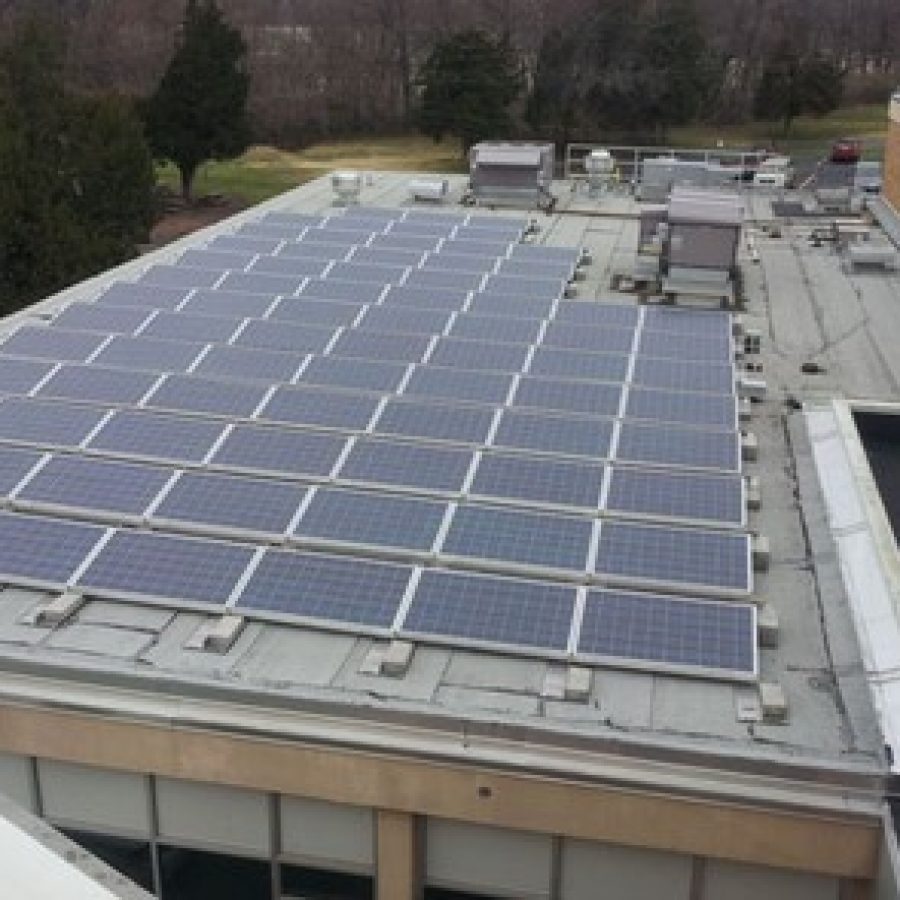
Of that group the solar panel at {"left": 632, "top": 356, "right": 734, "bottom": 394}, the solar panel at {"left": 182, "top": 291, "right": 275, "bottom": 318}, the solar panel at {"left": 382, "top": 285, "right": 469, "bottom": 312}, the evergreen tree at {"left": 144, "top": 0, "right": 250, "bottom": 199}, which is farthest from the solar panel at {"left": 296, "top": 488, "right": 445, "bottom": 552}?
the evergreen tree at {"left": 144, "top": 0, "right": 250, "bottom": 199}

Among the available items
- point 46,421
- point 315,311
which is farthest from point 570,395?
point 46,421

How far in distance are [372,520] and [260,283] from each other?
1174 cm

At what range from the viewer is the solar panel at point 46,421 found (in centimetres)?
1562

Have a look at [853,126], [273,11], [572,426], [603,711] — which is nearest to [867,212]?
[572,426]

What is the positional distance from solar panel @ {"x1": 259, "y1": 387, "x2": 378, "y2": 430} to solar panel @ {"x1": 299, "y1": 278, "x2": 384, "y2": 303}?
560 cm

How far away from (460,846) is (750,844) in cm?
278

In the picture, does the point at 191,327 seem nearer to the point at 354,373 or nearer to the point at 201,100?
the point at 354,373

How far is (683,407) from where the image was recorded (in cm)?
1723

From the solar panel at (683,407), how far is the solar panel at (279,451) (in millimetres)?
4735

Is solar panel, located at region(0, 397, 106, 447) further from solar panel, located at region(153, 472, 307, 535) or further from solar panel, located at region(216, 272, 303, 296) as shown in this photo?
solar panel, located at region(216, 272, 303, 296)

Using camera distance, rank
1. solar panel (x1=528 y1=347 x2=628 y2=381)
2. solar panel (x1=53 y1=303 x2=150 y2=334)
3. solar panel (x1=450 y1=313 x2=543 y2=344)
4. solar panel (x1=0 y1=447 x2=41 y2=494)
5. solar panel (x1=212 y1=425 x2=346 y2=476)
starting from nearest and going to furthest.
A: solar panel (x1=0 y1=447 x2=41 y2=494)
solar panel (x1=212 y1=425 x2=346 y2=476)
solar panel (x1=528 y1=347 x2=628 y2=381)
solar panel (x1=450 y1=313 x2=543 y2=344)
solar panel (x1=53 y1=303 x2=150 y2=334)

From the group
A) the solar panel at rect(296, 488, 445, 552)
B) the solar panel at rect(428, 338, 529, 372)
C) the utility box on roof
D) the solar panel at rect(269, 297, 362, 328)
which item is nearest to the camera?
the solar panel at rect(296, 488, 445, 552)

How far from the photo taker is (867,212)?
109ft

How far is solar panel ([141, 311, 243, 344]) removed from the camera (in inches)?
796
